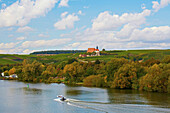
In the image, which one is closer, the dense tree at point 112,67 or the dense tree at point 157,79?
the dense tree at point 157,79

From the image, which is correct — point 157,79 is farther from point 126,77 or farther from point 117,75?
point 117,75

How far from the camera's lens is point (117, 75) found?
65062 millimetres

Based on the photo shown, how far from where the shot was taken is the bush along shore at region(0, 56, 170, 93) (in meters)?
56.1

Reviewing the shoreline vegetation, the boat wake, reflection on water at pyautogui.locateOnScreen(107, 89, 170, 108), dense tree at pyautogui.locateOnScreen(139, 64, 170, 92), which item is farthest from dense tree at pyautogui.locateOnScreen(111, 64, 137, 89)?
the boat wake

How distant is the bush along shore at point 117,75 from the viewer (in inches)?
2208

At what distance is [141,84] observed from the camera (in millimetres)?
60250

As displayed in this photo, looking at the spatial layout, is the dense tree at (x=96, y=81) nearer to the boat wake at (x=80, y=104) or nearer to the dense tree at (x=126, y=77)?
the dense tree at (x=126, y=77)

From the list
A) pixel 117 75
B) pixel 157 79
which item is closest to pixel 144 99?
pixel 157 79

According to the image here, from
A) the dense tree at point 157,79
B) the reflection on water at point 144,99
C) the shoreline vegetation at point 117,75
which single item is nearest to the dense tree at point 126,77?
the shoreline vegetation at point 117,75

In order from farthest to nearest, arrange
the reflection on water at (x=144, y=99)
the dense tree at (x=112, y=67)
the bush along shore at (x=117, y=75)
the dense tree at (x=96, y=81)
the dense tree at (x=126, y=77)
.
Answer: the dense tree at (x=96, y=81) < the dense tree at (x=112, y=67) < the dense tree at (x=126, y=77) < the bush along shore at (x=117, y=75) < the reflection on water at (x=144, y=99)

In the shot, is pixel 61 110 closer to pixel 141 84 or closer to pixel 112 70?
pixel 141 84

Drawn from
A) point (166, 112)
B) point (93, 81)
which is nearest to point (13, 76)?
point (93, 81)

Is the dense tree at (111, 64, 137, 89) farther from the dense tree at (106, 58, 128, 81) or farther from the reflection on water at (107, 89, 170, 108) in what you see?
the reflection on water at (107, 89, 170, 108)

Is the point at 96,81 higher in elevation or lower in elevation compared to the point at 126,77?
lower
